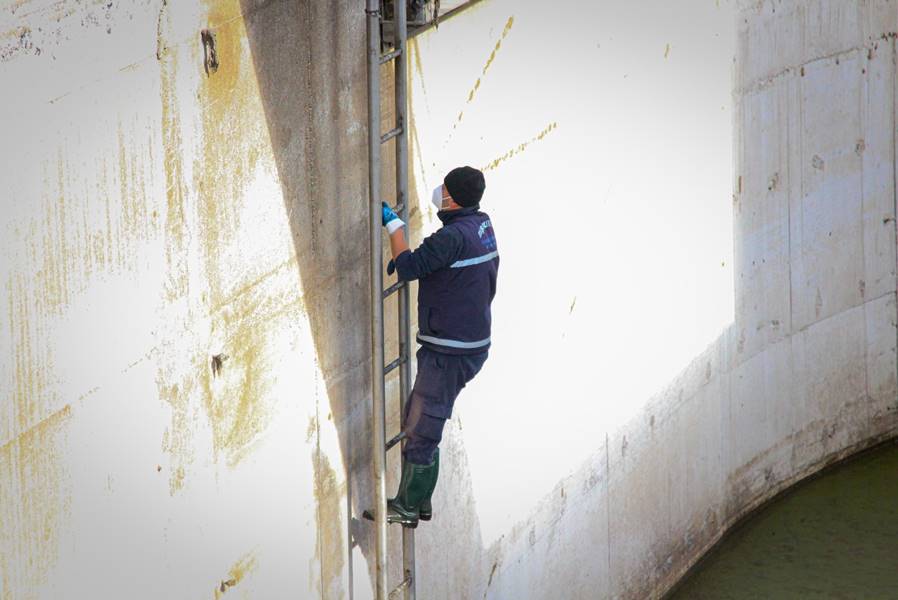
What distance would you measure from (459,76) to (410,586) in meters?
1.71

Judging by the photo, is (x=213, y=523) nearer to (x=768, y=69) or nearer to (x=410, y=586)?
(x=410, y=586)

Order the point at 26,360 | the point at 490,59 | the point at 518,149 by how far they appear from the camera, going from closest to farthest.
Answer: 1. the point at 26,360
2. the point at 490,59
3. the point at 518,149

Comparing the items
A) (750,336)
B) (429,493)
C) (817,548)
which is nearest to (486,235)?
(429,493)

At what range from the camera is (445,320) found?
4441mm

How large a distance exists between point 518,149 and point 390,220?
1162 mm

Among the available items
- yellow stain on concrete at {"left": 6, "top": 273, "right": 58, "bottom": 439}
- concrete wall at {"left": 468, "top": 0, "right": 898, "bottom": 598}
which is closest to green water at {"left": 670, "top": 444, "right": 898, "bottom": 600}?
concrete wall at {"left": 468, "top": 0, "right": 898, "bottom": 598}

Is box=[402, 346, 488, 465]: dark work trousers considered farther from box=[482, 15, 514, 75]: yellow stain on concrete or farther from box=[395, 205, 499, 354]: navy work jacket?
box=[482, 15, 514, 75]: yellow stain on concrete

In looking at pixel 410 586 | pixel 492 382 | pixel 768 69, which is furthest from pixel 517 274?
pixel 768 69

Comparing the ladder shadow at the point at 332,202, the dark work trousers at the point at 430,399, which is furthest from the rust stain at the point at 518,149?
the dark work trousers at the point at 430,399

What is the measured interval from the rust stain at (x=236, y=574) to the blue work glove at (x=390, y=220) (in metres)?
1.04

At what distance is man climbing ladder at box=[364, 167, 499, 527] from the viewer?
14.4ft

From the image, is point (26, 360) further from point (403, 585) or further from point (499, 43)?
point (499, 43)

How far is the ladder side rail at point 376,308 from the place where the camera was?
4.18 metres

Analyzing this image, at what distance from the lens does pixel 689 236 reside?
6723 millimetres
